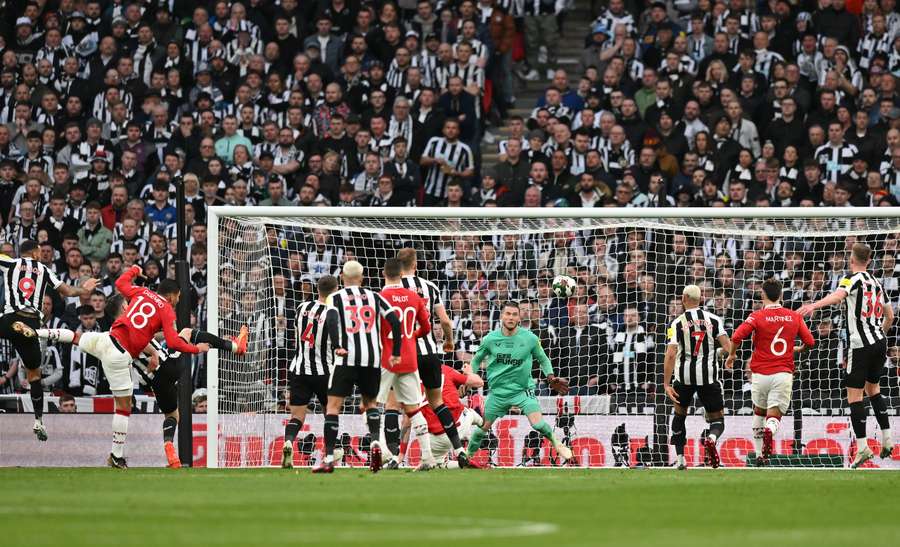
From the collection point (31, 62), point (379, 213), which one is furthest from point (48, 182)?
point (379, 213)

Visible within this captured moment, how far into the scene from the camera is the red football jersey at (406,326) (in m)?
13.6

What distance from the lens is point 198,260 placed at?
65.3 feet

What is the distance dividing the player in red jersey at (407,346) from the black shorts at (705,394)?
3.01m

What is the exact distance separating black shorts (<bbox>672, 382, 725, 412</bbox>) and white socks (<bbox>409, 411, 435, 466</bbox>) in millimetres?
2946

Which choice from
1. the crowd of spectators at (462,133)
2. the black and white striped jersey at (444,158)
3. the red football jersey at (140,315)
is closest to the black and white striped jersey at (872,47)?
the crowd of spectators at (462,133)

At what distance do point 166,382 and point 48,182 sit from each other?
7261 mm

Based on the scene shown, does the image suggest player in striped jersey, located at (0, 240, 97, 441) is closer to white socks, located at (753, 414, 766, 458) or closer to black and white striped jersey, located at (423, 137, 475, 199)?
black and white striped jersey, located at (423, 137, 475, 199)

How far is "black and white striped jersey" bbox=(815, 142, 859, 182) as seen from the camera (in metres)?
19.9

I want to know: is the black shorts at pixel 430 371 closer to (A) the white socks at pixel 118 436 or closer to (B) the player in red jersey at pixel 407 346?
(B) the player in red jersey at pixel 407 346

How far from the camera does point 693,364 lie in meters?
15.4

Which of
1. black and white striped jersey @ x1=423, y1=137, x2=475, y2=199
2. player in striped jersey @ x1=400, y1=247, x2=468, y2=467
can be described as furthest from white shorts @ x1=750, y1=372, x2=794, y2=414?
black and white striped jersey @ x1=423, y1=137, x2=475, y2=199

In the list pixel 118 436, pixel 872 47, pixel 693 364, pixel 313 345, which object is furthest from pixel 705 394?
pixel 872 47

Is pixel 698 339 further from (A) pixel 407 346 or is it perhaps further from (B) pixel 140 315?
(B) pixel 140 315

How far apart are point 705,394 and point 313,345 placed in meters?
3.94
